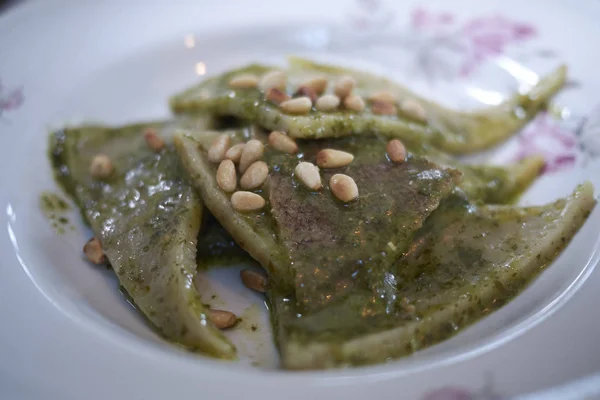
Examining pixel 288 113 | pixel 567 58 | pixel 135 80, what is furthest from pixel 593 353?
pixel 135 80

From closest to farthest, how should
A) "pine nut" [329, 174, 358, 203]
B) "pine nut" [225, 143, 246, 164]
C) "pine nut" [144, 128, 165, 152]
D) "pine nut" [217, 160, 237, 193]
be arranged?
"pine nut" [329, 174, 358, 203]
"pine nut" [217, 160, 237, 193]
"pine nut" [225, 143, 246, 164]
"pine nut" [144, 128, 165, 152]

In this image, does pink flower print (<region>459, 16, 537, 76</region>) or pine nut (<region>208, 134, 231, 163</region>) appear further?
pink flower print (<region>459, 16, 537, 76</region>)

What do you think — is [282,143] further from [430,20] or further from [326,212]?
[430,20]

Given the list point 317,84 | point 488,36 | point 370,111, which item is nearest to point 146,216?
point 317,84

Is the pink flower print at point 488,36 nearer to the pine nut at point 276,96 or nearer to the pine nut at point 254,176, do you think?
the pine nut at point 276,96

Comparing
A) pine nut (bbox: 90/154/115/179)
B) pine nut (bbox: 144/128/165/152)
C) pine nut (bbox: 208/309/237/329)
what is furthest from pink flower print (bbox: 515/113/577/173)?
pine nut (bbox: 90/154/115/179)

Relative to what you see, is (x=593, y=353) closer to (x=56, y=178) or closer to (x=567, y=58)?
(x=567, y=58)

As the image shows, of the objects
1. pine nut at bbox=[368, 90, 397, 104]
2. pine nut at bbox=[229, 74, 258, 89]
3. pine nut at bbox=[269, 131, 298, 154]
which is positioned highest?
pine nut at bbox=[229, 74, 258, 89]

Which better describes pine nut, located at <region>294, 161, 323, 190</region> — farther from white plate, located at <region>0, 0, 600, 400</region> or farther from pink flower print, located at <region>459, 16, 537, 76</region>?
pink flower print, located at <region>459, 16, 537, 76</region>
